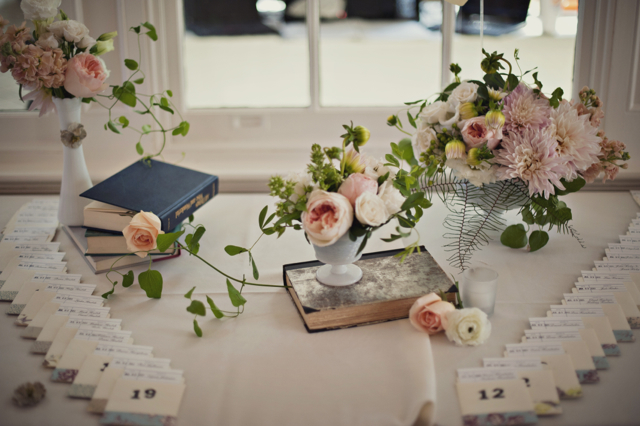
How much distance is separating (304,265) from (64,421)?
1.42ft

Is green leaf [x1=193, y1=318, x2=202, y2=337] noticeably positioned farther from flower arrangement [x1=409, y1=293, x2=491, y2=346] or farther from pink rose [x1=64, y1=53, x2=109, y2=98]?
pink rose [x1=64, y1=53, x2=109, y2=98]

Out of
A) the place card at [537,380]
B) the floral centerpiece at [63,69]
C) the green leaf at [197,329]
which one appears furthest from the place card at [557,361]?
the floral centerpiece at [63,69]

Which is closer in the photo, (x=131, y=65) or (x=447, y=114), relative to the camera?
(x=447, y=114)

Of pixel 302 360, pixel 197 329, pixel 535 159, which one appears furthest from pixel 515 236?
pixel 197 329

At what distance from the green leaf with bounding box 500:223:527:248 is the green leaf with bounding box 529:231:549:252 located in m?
0.02

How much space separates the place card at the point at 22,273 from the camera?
2.96ft

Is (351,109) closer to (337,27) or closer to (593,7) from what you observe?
(337,27)

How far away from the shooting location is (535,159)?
871mm

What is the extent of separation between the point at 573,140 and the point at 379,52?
2.67ft

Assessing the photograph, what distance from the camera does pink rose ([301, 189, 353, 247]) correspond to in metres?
0.70

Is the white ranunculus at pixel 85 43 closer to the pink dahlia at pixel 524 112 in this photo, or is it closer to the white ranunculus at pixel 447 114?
the white ranunculus at pixel 447 114

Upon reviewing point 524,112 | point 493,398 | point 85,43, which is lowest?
point 493,398

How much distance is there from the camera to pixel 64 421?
Answer: 635 mm

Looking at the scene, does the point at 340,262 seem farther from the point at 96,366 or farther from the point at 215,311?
the point at 96,366
